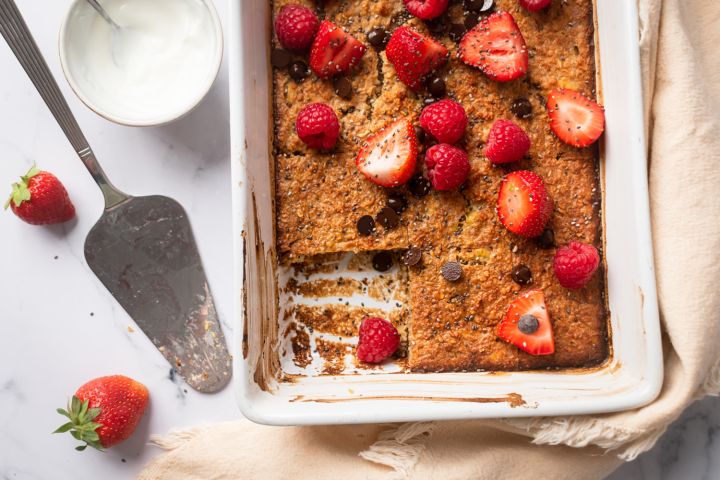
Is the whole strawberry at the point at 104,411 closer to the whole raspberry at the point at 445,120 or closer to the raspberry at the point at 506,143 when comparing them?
the whole raspberry at the point at 445,120

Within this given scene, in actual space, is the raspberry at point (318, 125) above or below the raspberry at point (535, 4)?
below

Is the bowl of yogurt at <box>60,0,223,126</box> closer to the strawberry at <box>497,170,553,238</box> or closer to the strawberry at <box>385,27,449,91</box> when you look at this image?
the strawberry at <box>385,27,449,91</box>

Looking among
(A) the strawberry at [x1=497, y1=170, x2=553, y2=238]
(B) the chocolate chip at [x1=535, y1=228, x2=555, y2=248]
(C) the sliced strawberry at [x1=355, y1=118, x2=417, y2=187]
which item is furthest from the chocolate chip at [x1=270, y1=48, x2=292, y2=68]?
(B) the chocolate chip at [x1=535, y1=228, x2=555, y2=248]

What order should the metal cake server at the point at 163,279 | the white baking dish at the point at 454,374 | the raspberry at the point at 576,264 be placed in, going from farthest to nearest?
the metal cake server at the point at 163,279 → the raspberry at the point at 576,264 → the white baking dish at the point at 454,374

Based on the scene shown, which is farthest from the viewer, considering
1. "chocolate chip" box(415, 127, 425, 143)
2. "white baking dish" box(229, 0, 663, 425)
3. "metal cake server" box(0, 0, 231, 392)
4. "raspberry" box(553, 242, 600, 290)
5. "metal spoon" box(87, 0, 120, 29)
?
"metal cake server" box(0, 0, 231, 392)

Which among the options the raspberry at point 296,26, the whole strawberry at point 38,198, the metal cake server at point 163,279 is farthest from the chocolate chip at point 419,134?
the whole strawberry at point 38,198

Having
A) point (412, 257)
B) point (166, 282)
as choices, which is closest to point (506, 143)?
point (412, 257)

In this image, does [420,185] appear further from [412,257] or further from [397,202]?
[412,257]
